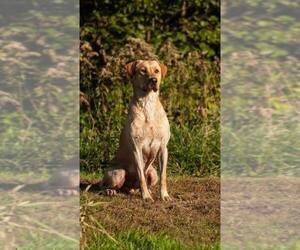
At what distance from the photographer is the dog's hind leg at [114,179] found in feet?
23.1

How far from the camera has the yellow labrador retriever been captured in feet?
22.1

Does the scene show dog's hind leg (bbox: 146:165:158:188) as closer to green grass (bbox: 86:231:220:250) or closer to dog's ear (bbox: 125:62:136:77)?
dog's ear (bbox: 125:62:136:77)

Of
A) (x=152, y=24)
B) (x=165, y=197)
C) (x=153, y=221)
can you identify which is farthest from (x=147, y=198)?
(x=152, y=24)

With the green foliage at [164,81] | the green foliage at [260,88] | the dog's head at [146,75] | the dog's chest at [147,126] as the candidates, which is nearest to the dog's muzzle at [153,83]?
the dog's head at [146,75]

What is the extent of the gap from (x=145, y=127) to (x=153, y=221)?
2.58 ft

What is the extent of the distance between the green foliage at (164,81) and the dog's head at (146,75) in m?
1.66

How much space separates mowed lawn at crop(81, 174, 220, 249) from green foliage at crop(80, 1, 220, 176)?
3.75 feet

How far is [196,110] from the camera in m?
9.32

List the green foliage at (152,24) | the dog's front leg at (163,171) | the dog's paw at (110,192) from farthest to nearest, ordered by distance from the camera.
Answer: the green foliage at (152,24) → the dog's paw at (110,192) → the dog's front leg at (163,171)

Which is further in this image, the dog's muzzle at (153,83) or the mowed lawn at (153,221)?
the dog's muzzle at (153,83)

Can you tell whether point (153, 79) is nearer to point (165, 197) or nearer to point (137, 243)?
point (165, 197)

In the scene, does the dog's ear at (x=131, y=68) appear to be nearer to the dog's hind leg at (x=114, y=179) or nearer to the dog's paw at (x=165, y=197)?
the dog's hind leg at (x=114, y=179)

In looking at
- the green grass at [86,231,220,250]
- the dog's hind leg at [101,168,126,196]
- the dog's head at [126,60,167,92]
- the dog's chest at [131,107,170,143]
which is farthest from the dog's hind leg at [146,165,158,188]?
the green grass at [86,231,220,250]

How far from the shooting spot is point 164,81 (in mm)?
9289
